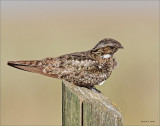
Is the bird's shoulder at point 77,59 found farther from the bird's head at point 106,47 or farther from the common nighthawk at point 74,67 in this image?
the bird's head at point 106,47

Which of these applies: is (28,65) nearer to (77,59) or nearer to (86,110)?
(77,59)

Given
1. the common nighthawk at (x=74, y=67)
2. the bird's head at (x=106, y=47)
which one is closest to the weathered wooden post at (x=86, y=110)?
the common nighthawk at (x=74, y=67)

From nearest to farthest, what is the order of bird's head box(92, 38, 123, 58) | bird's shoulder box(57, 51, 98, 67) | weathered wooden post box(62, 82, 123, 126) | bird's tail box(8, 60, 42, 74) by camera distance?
weathered wooden post box(62, 82, 123, 126)
bird's tail box(8, 60, 42, 74)
bird's shoulder box(57, 51, 98, 67)
bird's head box(92, 38, 123, 58)

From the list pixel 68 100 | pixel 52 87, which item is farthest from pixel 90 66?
pixel 52 87

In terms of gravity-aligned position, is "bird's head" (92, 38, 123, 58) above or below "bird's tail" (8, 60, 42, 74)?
above

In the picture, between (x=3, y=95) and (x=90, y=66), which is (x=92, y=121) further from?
(x=3, y=95)

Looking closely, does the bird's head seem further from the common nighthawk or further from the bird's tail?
the bird's tail

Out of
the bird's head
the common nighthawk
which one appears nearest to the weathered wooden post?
the common nighthawk
